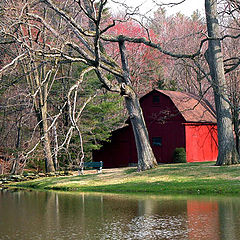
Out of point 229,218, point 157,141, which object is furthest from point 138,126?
point 229,218

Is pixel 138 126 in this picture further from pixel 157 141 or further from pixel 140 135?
pixel 157 141

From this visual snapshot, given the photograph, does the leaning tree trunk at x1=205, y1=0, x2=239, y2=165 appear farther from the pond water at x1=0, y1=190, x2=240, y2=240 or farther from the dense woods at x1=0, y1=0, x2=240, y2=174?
the pond water at x1=0, y1=190, x2=240, y2=240

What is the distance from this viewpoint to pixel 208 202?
17.5 metres

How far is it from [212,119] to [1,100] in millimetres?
17367

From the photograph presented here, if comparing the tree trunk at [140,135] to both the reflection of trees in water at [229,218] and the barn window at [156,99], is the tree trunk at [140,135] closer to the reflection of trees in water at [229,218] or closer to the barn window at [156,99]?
the barn window at [156,99]

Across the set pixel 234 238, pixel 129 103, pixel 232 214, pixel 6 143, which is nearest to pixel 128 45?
pixel 6 143

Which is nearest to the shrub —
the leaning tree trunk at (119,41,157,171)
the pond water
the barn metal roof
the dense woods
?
the barn metal roof

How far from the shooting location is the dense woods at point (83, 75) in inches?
870

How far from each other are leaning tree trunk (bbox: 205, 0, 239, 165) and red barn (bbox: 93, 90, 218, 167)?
749 centimetres

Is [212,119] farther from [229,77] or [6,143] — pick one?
[6,143]

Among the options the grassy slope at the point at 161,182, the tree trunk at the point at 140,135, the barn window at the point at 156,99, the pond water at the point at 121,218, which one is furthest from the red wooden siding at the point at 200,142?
the pond water at the point at 121,218

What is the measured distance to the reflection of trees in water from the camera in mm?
11178

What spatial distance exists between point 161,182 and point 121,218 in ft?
30.7

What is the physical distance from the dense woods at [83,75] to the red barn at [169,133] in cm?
160
